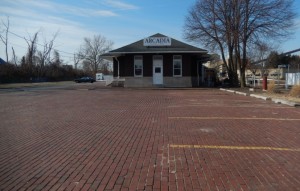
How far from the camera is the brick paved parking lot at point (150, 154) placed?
5535mm

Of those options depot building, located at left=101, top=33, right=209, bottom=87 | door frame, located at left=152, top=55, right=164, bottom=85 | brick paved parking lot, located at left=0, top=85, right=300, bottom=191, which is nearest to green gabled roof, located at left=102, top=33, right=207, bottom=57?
depot building, located at left=101, top=33, right=209, bottom=87

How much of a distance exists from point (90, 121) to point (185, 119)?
125 inches

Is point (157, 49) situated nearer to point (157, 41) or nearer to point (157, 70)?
point (157, 41)

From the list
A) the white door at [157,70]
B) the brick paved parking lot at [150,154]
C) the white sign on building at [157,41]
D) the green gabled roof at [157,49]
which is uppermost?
the white sign on building at [157,41]

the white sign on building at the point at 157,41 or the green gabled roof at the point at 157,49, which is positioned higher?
the white sign on building at the point at 157,41

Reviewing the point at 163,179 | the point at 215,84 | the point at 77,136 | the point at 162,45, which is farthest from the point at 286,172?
the point at 215,84

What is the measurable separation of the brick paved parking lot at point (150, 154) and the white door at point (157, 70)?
25.8m

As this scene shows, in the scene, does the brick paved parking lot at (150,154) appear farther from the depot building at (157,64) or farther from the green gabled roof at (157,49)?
the depot building at (157,64)

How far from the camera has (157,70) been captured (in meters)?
38.1

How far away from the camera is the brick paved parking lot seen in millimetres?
5535

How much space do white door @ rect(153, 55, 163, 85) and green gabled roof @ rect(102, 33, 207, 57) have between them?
117cm

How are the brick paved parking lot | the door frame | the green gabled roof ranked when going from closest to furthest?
1. the brick paved parking lot
2. the green gabled roof
3. the door frame

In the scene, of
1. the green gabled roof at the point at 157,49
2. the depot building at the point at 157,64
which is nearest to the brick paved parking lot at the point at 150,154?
the green gabled roof at the point at 157,49

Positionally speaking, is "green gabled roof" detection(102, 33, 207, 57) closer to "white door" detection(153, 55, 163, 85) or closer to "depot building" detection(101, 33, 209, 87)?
"depot building" detection(101, 33, 209, 87)
